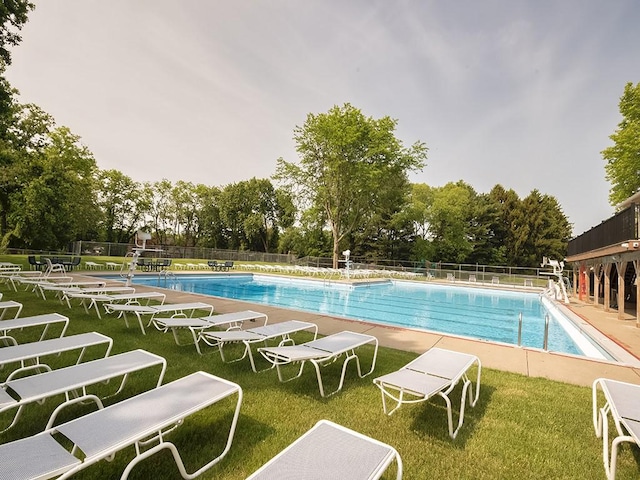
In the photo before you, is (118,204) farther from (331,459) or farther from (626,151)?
(626,151)

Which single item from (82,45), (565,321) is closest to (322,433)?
(565,321)

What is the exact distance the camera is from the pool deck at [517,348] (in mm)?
4730

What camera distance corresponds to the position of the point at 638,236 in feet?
27.4

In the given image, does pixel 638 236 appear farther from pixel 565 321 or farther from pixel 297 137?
pixel 297 137

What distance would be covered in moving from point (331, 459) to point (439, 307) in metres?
13.8

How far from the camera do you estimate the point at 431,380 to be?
3049 mm

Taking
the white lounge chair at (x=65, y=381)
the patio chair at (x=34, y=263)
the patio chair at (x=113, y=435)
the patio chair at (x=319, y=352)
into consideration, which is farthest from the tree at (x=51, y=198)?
the patio chair at (x=113, y=435)

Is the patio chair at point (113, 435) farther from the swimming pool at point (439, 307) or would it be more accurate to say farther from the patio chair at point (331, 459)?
the swimming pool at point (439, 307)

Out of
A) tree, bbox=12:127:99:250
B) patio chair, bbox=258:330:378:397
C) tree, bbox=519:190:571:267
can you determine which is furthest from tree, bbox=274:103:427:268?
patio chair, bbox=258:330:378:397

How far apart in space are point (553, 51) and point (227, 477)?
1500 centimetres

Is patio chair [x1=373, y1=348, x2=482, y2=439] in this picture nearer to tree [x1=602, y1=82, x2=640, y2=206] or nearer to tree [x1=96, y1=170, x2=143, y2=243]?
tree [x1=602, y1=82, x2=640, y2=206]

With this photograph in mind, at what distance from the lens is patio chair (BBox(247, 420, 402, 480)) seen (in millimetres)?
1633

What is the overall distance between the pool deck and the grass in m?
0.68

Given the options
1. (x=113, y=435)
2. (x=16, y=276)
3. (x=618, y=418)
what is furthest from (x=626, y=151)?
(x=16, y=276)
